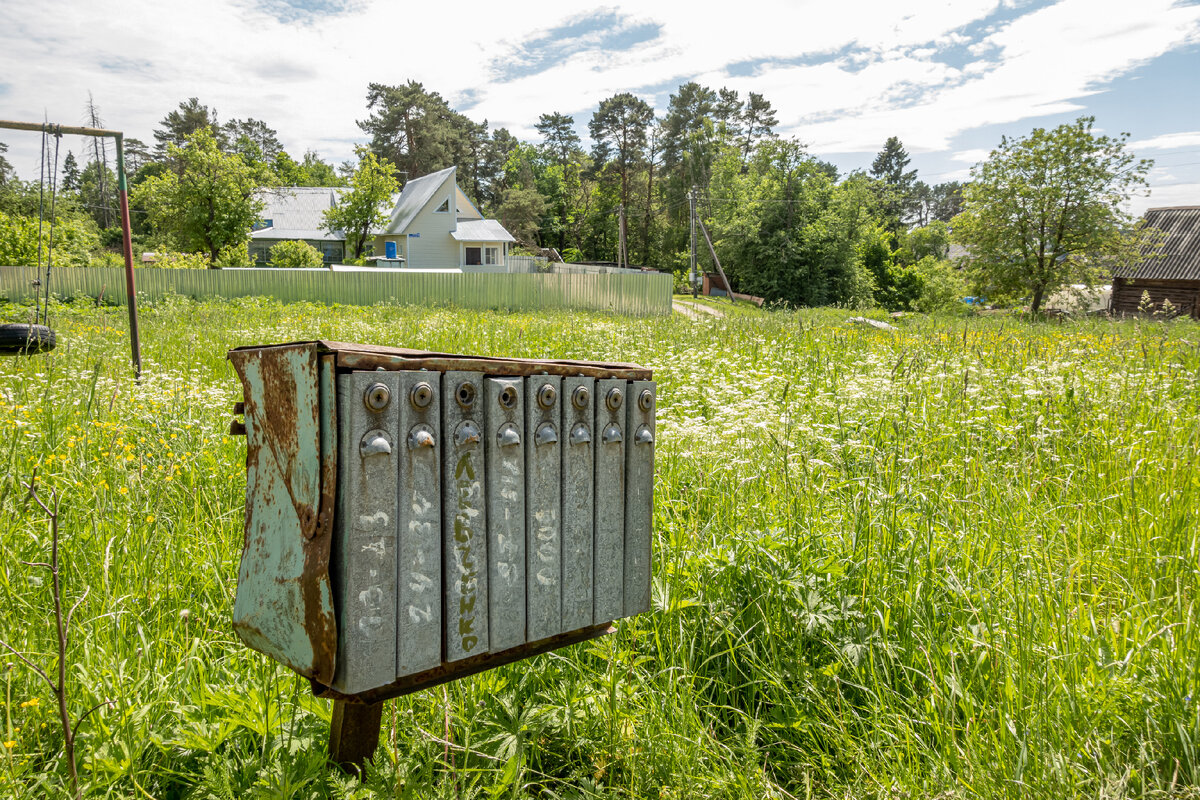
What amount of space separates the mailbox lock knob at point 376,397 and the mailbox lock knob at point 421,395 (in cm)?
5

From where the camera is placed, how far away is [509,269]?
4547cm

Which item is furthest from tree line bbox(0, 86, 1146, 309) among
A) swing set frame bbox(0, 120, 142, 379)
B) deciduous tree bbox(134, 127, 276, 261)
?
swing set frame bbox(0, 120, 142, 379)

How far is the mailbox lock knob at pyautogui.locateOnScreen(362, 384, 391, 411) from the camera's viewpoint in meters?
1.06

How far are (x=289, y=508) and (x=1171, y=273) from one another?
35294 millimetres

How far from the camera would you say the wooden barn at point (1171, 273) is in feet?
87.4

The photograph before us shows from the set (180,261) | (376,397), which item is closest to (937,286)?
(180,261)

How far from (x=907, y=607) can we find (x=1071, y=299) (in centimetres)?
2982

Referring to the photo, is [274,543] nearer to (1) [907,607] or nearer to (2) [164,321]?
(1) [907,607]

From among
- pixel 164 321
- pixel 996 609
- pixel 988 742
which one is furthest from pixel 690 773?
pixel 164 321

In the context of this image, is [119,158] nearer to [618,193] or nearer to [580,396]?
[580,396]

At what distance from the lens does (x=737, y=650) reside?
2.53 metres

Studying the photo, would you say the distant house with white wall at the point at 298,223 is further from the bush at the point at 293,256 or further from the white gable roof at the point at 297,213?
the bush at the point at 293,256

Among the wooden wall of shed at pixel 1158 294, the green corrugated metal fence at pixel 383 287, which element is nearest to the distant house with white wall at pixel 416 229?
the green corrugated metal fence at pixel 383 287

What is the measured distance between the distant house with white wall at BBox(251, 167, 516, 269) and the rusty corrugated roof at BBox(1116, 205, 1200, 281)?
1322 inches
